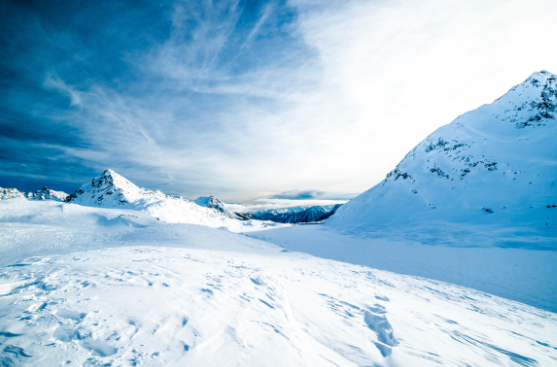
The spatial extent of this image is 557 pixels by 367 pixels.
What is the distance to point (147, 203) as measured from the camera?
4984 cm

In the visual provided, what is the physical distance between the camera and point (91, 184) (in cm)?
7969

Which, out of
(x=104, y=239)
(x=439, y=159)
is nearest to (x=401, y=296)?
(x=104, y=239)

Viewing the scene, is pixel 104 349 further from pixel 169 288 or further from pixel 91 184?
pixel 91 184

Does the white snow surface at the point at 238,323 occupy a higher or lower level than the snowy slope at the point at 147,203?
lower

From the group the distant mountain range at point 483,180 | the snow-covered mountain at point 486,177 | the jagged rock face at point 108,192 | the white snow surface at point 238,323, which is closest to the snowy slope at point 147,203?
the jagged rock face at point 108,192

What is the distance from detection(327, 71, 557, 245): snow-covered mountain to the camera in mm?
20828

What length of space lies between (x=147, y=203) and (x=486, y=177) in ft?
212

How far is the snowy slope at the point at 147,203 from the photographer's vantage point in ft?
150

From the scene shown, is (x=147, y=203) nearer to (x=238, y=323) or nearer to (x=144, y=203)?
(x=144, y=203)

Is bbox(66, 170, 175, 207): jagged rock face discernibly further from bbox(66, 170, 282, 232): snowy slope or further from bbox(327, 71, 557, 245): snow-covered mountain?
bbox(327, 71, 557, 245): snow-covered mountain

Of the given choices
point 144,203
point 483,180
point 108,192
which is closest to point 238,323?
point 483,180

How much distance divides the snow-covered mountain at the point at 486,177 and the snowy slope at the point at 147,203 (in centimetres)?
2854

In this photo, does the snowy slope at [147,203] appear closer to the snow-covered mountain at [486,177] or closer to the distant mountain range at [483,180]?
the distant mountain range at [483,180]

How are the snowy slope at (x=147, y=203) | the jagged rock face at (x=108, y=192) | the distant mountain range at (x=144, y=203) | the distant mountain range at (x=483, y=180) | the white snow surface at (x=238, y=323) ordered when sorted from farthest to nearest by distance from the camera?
the jagged rock face at (x=108, y=192), the distant mountain range at (x=144, y=203), the snowy slope at (x=147, y=203), the distant mountain range at (x=483, y=180), the white snow surface at (x=238, y=323)
